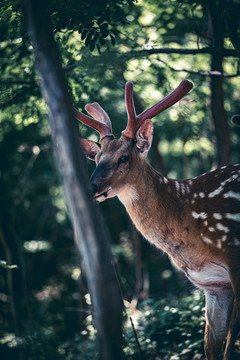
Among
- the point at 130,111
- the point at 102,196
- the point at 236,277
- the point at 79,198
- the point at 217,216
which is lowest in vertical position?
the point at 236,277

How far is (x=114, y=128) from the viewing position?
635 centimetres

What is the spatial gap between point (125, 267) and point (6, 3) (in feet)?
20.9

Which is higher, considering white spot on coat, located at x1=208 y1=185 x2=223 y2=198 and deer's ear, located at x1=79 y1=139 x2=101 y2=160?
deer's ear, located at x1=79 y1=139 x2=101 y2=160

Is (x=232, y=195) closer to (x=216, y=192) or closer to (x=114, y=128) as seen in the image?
(x=216, y=192)

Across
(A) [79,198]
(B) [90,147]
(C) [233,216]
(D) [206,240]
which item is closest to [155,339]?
(D) [206,240]

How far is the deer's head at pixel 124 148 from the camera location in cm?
359

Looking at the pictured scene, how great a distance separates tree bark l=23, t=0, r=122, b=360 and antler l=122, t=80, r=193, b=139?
1.40 m

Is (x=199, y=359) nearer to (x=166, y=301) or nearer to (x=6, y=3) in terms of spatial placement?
(x=166, y=301)

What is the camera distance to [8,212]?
7.94 m

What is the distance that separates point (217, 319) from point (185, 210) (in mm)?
1190

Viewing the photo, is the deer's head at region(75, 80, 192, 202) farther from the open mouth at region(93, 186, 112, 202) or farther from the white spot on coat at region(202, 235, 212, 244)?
the white spot on coat at region(202, 235, 212, 244)

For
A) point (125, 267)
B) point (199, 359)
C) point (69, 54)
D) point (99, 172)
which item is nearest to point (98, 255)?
point (99, 172)

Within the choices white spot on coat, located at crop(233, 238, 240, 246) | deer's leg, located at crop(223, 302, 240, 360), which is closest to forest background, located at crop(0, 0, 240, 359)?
deer's leg, located at crop(223, 302, 240, 360)

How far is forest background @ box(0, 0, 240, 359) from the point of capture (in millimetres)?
4523
